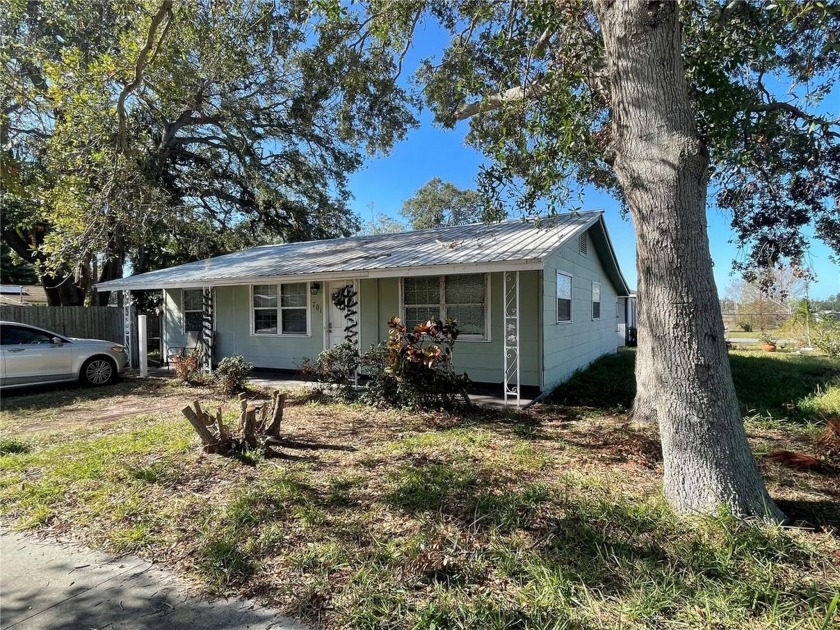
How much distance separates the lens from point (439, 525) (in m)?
3.27

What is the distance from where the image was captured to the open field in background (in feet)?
8.01

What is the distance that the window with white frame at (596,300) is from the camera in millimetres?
12550

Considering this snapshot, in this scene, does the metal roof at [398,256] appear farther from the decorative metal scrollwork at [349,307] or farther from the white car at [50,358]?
the white car at [50,358]

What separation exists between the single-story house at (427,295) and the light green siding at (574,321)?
4 centimetres

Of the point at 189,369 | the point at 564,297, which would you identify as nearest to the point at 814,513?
the point at 564,297

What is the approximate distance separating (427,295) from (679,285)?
21.2 feet

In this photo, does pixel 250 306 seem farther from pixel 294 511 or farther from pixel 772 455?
pixel 772 455

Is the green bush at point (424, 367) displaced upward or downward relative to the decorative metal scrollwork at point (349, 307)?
downward

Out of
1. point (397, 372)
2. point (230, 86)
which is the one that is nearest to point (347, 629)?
point (397, 372)

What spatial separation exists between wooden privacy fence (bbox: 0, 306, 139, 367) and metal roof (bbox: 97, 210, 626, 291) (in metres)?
2.50

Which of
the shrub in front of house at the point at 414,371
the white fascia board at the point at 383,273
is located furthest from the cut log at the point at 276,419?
the white fascia board at the point at 383,273

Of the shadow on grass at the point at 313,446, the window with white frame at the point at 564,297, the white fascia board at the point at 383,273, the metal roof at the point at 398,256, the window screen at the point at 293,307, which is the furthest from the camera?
the window screen at the point at 293,307

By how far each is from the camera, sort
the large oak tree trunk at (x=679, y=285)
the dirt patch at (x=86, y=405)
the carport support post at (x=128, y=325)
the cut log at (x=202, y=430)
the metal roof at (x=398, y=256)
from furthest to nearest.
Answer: the carport support post at (x=128, y=325)
the metal roof at (x=398, y=256)
the dirt patch at (x=86, y=405)
the cut log at (x=202, y=430)
the large oak tree trunk at (x=679, y=285)

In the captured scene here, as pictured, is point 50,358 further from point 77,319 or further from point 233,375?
point 77,319
